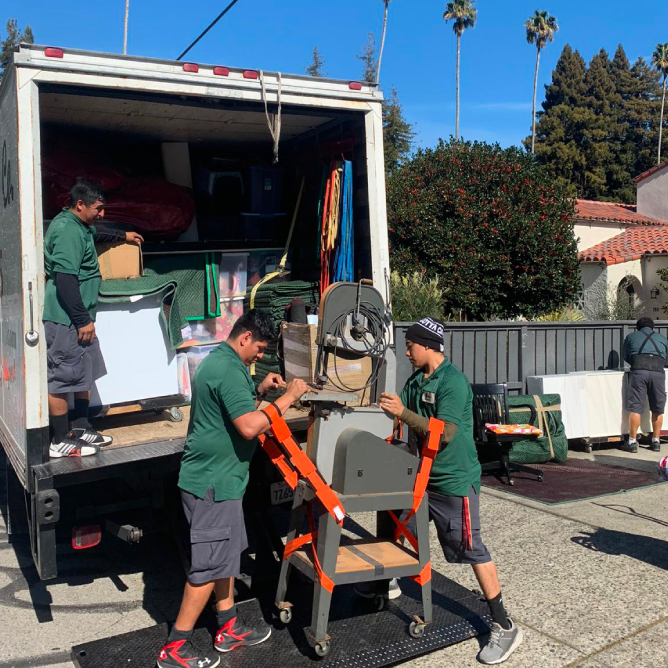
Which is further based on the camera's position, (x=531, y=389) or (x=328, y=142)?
(x=531, y=389)

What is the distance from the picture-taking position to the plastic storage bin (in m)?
6.23

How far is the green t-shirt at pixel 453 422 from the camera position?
385 cm

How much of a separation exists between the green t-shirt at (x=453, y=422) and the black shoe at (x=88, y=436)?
1865 mm

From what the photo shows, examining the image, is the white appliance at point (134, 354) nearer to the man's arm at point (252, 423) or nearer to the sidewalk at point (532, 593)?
the sidewalk at point (532, 593)

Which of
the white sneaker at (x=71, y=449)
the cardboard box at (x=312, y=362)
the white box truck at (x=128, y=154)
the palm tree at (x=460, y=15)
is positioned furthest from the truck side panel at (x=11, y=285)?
the palm tree at (x=460, y=15)

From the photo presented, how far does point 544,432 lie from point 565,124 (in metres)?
42.5

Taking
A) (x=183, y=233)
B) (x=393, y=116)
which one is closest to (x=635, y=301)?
(x=183, y=233)

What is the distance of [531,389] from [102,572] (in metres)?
5.52

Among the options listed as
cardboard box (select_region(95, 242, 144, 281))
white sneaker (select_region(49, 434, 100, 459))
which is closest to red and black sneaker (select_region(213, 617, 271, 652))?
white sneaker (select_region(49, 434, 100, 459))

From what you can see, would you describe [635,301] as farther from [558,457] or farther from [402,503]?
[402,503]

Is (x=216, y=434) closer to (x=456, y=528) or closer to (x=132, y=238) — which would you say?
(x=456, y=528)

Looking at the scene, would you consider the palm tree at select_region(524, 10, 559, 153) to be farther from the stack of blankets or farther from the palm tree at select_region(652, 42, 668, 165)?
the stack of blankets

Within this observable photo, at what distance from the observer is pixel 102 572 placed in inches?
202

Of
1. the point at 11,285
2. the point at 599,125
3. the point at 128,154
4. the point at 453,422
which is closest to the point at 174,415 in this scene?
the point at 11,285
